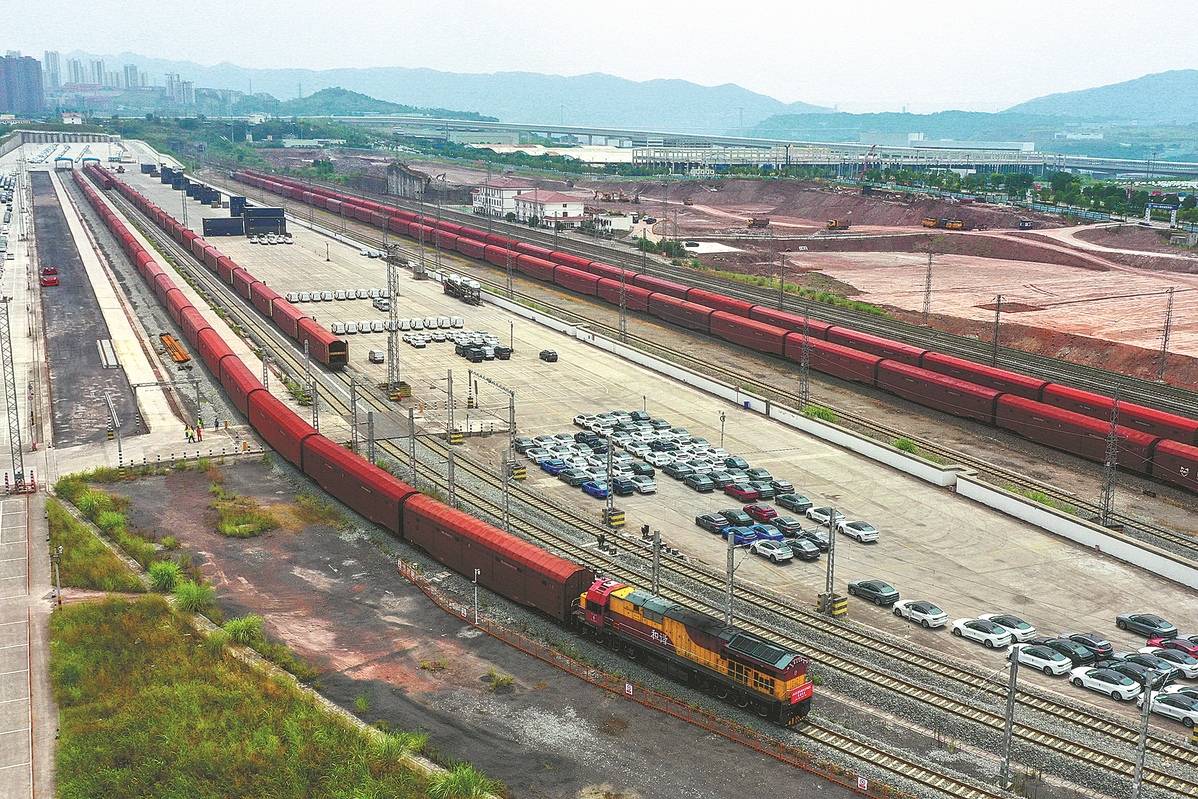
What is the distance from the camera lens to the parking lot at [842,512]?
4703cm

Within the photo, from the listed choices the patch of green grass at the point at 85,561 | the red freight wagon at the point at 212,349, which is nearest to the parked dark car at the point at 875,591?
the patch of green grass at the point at 85,561

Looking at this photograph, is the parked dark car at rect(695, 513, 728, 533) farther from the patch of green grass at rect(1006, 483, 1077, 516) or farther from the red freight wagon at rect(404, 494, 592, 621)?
the patch of green grass at rect(1006, 483, 1077, 516)

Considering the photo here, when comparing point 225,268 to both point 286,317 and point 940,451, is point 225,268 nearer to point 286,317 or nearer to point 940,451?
point 286,317

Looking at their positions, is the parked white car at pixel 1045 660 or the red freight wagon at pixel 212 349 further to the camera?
the red freight wagon at pixel 212 349

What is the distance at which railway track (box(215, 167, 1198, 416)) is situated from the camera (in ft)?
271

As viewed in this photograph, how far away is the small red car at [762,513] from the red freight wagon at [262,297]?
2598 inches

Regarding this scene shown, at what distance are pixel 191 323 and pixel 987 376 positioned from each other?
67.5 metres

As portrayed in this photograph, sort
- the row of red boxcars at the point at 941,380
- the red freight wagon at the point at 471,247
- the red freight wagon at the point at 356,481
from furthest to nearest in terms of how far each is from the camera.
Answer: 1. the red freight wagon at the point at 471,247
2. the row of red boxcars at the point at 941,380
3. the red freight wagon at the point at 356,481

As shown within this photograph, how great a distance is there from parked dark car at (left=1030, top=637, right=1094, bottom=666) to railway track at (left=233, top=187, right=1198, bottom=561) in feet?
51.9

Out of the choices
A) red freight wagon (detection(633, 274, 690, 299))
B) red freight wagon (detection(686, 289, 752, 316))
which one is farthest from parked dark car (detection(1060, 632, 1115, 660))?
red freight wagon (detection(633, 274, 690, 299))

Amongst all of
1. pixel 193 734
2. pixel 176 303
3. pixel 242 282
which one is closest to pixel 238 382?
pixel 176 303

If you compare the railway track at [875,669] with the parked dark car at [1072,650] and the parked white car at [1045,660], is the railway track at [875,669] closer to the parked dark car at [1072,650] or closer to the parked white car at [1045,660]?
the parked white car at [1045,660]

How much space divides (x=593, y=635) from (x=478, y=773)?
34.2 feet

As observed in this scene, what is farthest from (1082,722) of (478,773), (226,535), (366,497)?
(226,535)
